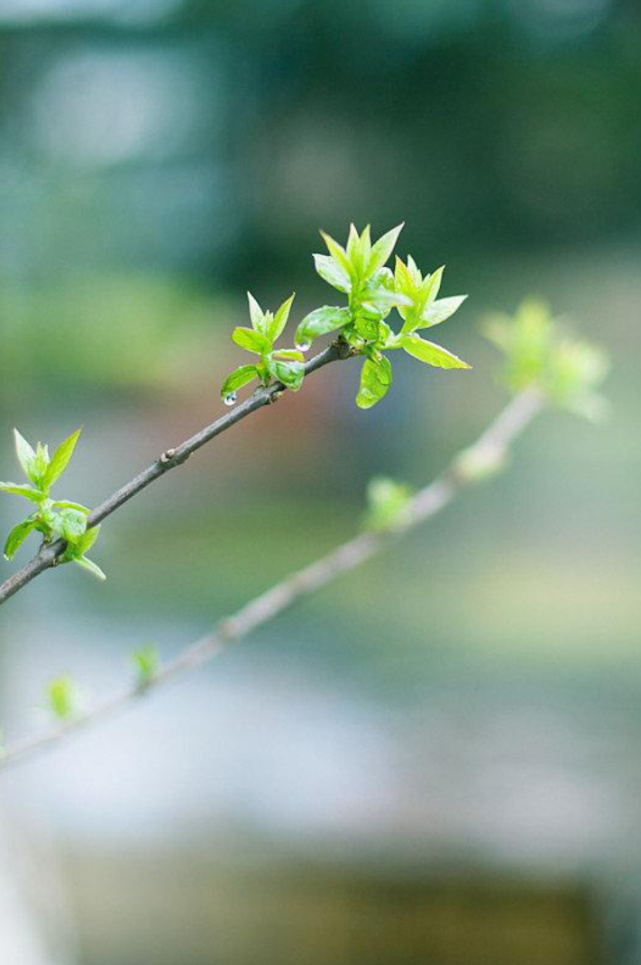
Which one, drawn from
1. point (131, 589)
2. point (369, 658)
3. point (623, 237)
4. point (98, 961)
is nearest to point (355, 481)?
point (369, 658)

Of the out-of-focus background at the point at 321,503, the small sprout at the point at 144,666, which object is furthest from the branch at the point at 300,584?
the out-of-focus background at the point at 321,503

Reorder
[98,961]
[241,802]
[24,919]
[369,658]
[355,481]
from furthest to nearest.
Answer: [355,481] → [369,658] → [241,802] → [98,961] → [24,919]

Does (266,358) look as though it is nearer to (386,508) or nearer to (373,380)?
(373,380)

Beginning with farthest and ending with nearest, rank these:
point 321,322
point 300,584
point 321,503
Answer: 1. point 321,503
2. point 300,584
3. point 321,322

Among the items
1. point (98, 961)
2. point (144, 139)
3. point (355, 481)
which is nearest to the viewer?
point (98, 961)

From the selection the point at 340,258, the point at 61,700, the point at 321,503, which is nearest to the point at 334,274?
the point at 340,258

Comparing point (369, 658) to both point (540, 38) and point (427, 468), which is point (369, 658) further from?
point (540, 38)

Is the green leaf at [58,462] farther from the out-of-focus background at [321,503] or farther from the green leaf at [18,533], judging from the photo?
the out-of-focus background at [321,503]
